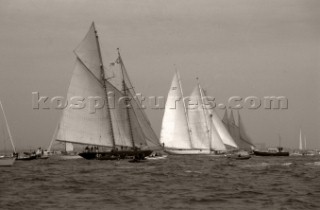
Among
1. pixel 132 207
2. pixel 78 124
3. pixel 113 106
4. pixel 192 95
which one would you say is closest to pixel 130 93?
pixel 113 106

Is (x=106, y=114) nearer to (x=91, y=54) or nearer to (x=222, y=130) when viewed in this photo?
(x=91, y=54)

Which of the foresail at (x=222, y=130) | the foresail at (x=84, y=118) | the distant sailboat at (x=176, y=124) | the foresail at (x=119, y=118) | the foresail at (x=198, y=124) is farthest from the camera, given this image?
the foresail at (x=222, y=130)

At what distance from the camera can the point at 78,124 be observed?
92938mm

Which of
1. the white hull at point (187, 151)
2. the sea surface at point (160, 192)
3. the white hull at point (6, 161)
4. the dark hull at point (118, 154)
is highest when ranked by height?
the white hull at point (187, 151)

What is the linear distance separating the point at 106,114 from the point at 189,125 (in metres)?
34.8

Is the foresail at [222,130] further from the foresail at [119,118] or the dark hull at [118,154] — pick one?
the dark hull at [118,154]

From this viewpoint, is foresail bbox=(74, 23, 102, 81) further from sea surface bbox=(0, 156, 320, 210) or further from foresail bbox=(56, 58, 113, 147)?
sea surface bbox=(0, 156, 320, 210)

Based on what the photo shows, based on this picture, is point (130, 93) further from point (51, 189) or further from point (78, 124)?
point (51, 189)

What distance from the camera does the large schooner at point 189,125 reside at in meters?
124

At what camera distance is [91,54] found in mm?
95500

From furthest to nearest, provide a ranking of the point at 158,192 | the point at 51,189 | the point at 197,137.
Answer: the point at 197,137, the point at 51,189, the point at 158,192

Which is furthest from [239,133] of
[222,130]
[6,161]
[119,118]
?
[6,161]

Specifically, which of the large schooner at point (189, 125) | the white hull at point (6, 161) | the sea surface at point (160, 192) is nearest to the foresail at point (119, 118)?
the white hull at point (6, 161)

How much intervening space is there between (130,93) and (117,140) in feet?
25.0
